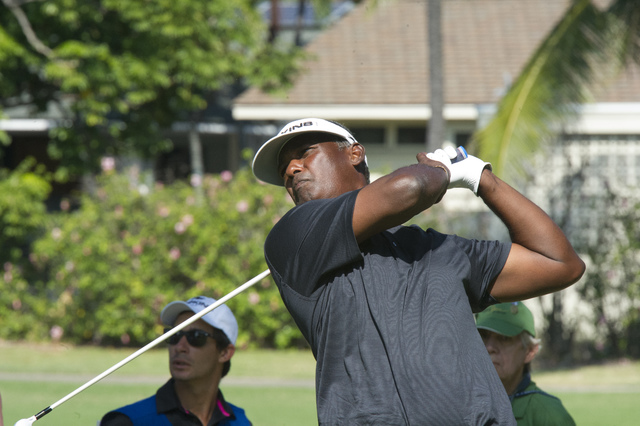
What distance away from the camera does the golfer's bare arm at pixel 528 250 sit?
2604mm

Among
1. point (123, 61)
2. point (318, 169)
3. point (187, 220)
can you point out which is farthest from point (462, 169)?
point (123, 61)

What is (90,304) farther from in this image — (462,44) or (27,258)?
(462,44)

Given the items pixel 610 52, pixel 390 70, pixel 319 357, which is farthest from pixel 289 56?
pixel 319 357

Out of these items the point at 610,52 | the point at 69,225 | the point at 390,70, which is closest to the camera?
the point at 610,52

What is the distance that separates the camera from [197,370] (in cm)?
401

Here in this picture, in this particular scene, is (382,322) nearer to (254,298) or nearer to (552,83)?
(552,83)

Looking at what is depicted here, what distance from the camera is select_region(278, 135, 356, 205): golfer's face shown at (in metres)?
2.61

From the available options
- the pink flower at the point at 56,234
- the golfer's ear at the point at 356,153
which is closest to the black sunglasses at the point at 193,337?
the golfer's ear at the point at 356,153

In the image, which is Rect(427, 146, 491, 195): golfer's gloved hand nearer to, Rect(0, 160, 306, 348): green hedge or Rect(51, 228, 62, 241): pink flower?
Rect(0, 160, 306, 348): green hedge

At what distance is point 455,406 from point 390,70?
15177 millimetres

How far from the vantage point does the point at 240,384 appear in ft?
32.1

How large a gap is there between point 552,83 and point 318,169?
7.95 metres

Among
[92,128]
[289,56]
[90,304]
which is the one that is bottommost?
[90,304]

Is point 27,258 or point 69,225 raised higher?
point 69,225
